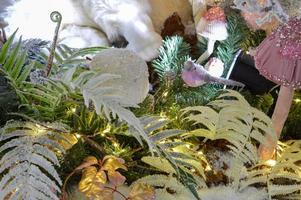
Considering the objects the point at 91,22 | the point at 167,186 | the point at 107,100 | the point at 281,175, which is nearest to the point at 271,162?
the point at 281,175

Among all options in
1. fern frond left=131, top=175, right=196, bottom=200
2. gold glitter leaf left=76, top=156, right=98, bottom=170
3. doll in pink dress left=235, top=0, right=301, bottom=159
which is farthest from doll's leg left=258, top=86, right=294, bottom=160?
gold glitter leaf left=76, top=156, right=98, bottom=170

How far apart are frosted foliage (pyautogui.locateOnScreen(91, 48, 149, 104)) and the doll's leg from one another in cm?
18

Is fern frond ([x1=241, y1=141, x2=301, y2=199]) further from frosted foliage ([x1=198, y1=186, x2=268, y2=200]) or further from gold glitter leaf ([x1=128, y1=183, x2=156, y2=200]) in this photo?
gold glitter leaf ([x1=128, y1=183, x2=156, y2=200])

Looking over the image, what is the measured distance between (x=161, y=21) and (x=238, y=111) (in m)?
0.30

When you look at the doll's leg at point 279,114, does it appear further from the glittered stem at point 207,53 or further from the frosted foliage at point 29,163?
the frosted foliage at point 29,163

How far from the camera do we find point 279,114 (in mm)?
614

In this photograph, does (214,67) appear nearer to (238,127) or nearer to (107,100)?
(238,127)

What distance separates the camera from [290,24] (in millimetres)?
560

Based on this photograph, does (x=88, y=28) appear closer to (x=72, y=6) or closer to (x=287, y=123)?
(x=72, y=6)

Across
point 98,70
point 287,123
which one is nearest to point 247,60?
point 287,123

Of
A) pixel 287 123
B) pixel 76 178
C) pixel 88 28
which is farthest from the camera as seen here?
pixel 88 28

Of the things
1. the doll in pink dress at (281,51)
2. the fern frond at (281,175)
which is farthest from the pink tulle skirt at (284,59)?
the fern frond at (281,175)

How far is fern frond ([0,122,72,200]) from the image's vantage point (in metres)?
0.46

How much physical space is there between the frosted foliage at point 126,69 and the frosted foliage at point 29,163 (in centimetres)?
Result: 11
